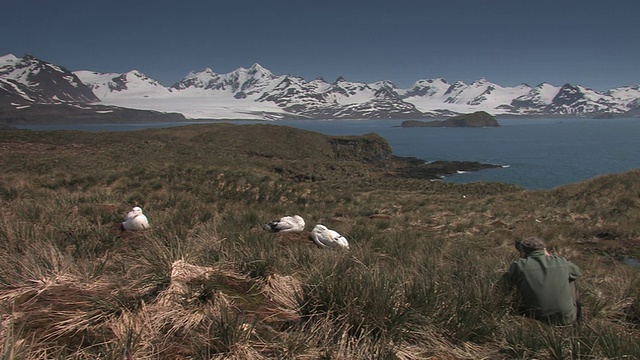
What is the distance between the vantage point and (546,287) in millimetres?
3838

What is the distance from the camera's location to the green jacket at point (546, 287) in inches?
149

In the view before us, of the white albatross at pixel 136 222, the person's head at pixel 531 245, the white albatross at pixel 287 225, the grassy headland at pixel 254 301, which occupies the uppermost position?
the person's head at pixel 531 245

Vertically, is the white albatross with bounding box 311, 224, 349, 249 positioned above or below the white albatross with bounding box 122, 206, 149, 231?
below

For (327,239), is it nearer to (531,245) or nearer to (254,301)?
(254,301)

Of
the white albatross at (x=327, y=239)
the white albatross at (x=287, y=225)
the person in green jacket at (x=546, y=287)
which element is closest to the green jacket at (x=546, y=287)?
the person in green jacket at (x=546, y=287)

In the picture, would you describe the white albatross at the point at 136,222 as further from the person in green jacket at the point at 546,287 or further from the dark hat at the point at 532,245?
the dark hat at the point at 532,245

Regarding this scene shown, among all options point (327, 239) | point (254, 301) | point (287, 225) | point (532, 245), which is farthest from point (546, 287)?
point (287, 225)

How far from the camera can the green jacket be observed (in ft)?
12.4

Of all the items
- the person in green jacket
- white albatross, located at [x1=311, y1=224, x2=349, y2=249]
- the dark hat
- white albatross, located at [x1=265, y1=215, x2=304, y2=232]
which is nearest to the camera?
the person in green jacket

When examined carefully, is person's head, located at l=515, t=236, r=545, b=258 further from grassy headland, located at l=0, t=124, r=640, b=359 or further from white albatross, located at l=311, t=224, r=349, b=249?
white albatross, located at l=311, t=224, r=349, b=249

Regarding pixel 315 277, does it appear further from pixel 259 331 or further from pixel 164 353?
pixel 164 353

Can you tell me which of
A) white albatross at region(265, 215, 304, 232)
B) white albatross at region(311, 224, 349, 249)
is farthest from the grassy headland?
white albatross at region(311, 224, 349, 249)

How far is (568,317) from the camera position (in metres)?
3.77

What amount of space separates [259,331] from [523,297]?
9.35ft
